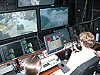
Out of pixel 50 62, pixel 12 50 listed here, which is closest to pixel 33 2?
pixel 12 50

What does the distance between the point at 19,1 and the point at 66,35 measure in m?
0.98

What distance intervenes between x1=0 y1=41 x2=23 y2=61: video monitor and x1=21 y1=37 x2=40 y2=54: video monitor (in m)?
0.08

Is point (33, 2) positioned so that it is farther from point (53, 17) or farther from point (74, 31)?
point (74, 31)

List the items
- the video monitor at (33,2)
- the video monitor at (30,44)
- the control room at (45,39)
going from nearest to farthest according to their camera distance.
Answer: the control room at (45,39) < the video monitor at (30,44) < the video monitor at (33,2)

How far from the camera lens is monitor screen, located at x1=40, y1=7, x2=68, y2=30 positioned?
2.88m

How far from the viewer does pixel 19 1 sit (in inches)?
106

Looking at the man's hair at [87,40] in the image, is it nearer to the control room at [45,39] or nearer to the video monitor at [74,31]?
the control room at [45,39]

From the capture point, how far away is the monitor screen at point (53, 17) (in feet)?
9.45

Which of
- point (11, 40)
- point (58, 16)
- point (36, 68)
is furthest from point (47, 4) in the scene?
point (36, 68)

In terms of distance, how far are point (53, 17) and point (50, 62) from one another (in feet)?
2.80

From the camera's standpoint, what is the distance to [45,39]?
8.66 ft

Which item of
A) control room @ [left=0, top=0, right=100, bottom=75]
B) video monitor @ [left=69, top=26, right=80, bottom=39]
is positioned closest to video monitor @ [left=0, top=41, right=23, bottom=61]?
control room @ [left=0, top=0, right=100, bottom=75]

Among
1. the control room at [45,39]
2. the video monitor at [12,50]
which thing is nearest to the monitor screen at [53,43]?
the control room at [45,39]

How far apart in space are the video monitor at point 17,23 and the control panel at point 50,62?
0.50 meters
